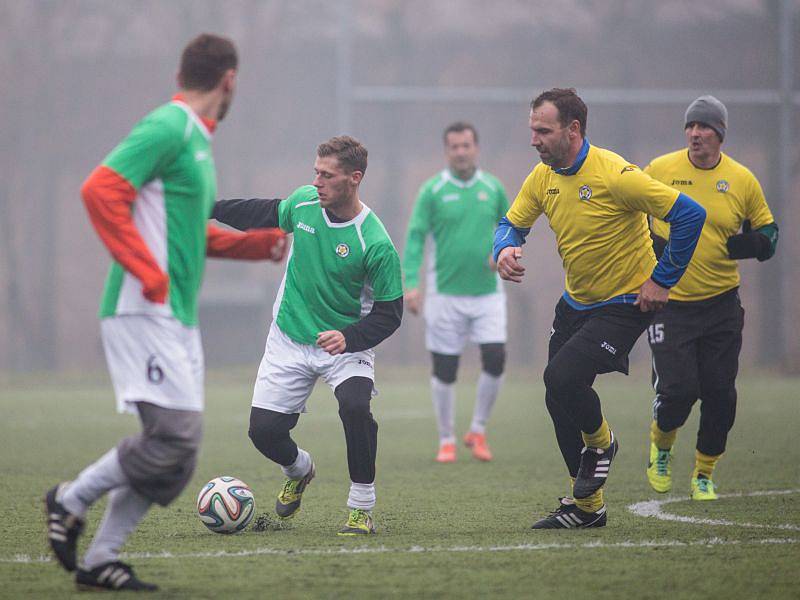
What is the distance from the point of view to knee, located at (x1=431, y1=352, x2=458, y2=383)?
10.2 metres

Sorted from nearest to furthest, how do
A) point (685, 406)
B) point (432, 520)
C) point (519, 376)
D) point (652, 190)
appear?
point (652, 190)
point (432, 520)
point (685, 406)
point (519, 376)

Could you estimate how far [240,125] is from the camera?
67.0 ft

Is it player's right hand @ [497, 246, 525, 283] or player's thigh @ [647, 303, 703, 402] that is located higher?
player's right hand @ [497, 246, 525, 283]

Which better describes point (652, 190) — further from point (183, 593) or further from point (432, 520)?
point (183, 593)

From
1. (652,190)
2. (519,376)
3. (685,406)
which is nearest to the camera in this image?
(652,190)

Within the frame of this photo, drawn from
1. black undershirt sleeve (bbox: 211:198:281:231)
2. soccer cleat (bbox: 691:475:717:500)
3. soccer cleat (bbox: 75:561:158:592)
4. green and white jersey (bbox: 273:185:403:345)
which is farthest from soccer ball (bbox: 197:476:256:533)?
soccer cleat (bbox: 691:475:717:500)

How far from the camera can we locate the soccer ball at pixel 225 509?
6.00m

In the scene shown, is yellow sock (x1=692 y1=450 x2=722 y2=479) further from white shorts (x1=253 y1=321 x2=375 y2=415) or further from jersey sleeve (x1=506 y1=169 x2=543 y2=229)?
white shorts (x1=253 y1=321 x2=375 y2=415)

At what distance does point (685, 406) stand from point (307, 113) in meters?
13.8

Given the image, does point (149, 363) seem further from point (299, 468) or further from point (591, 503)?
point (591, 503)

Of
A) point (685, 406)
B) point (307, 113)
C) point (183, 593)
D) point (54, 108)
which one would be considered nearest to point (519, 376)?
point (307, 113)

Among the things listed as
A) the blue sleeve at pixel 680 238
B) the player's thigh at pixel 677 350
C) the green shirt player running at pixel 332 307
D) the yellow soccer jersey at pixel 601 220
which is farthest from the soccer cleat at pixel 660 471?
the green shirt player running at pixel 332 307

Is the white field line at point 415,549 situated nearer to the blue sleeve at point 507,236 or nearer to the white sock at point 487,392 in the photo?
the blue sleeve at point 507,236

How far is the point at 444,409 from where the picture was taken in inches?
398
